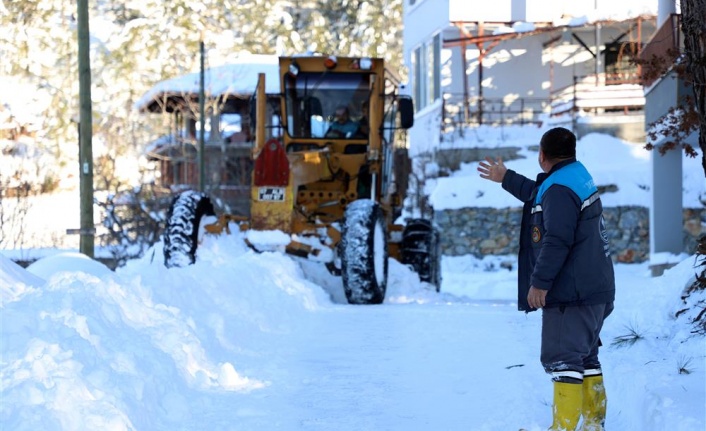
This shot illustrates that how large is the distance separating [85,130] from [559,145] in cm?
1154

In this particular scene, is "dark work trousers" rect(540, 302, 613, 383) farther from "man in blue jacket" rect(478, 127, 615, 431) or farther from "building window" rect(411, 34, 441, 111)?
"building window" rect(411, 34, 441, 111)

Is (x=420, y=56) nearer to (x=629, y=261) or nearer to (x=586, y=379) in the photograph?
(x=629, y=261)

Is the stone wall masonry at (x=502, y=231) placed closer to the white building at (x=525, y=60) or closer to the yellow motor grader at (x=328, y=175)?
the white building at (x=525, y=60)

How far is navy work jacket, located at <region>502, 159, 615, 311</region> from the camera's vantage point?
215 inches

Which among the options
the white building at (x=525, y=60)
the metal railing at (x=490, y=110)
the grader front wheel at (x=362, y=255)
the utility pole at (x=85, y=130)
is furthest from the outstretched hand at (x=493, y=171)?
the metal railing at (x=490, y=110)

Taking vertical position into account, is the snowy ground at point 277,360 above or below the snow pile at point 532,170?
below

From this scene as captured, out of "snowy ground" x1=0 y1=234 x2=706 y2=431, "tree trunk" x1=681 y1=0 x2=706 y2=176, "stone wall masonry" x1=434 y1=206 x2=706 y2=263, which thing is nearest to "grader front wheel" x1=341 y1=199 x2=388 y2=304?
"snowy ground" x1=0 y1=234 x2=706 y2=431

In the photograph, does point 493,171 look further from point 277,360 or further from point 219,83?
point 219,83

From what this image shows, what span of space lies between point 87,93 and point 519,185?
36.1 ft

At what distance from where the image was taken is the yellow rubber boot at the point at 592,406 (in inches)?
221

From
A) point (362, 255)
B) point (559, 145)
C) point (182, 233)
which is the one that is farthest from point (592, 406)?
point (182, 233)

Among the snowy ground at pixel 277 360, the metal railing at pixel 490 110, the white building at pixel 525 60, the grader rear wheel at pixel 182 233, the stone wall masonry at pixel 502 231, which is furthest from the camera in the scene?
the metal railing at pixel 490 110

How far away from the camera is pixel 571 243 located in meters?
5.48

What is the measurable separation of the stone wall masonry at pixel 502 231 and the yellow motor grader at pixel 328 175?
7.90 m
